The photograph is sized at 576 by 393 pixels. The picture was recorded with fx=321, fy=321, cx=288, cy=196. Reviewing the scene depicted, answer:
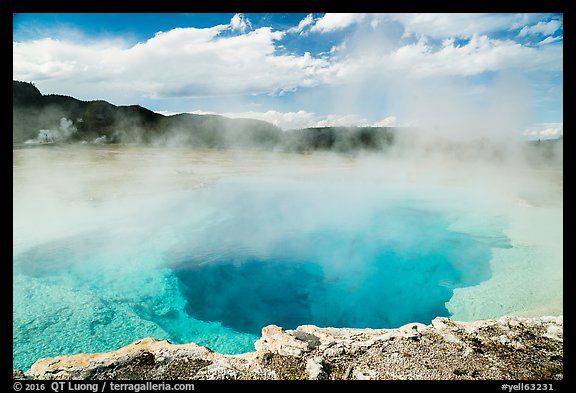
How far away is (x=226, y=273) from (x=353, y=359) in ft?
14.4

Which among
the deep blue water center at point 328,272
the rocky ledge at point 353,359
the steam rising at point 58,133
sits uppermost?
the steam rising at point 58,133

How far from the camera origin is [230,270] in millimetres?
7590

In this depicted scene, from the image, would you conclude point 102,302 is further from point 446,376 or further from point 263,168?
point 263,168

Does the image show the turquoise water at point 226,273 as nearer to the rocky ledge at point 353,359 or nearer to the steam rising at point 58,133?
the rocky ledge at point 353,359

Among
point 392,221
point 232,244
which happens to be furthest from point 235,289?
point 392,221

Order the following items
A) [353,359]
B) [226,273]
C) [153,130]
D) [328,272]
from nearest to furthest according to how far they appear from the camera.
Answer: [353,359], [226,273], [328,272], [153,130]

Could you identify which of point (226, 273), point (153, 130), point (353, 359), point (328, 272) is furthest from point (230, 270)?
point (153, 130)

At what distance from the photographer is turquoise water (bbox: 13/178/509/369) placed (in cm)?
555

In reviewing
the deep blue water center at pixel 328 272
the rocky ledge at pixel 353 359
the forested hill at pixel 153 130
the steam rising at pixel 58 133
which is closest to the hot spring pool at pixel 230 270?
the deep blue water center at pixel 328 272

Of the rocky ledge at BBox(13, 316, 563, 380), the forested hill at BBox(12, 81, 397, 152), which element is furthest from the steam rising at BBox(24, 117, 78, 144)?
the rocky ledge at BBox(13, 316, 563, 380)

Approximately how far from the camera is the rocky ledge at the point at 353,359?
341 cm

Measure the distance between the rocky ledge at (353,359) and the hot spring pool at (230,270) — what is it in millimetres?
1677

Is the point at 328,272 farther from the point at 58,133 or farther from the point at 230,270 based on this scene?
the point at 58,133
